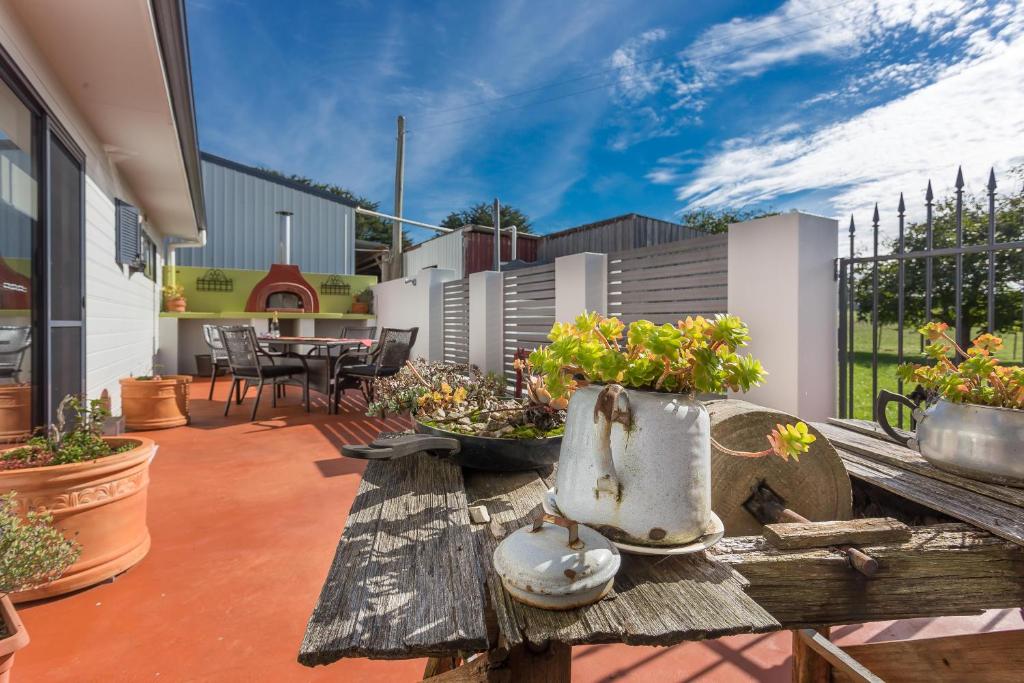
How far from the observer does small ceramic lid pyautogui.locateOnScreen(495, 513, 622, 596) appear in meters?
0.54

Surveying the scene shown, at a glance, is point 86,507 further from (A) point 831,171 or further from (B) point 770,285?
(A) point 831,171

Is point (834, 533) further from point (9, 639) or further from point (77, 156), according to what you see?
point (77, 156)

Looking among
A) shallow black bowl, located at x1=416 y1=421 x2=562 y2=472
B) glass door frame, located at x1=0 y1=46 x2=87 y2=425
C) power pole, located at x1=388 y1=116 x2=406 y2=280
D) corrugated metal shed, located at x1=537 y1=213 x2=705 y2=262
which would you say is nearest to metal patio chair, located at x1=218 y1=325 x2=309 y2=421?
glass door frame, located at x1=0 y1=46 x2=87 y2=425

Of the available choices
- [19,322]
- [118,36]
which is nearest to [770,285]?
[118,36]

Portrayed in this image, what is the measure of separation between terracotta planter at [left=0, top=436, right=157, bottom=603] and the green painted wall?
871cm

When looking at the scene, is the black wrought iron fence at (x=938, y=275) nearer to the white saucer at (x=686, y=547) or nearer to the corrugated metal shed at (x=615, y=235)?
the white saucer at (x=686, y=547)

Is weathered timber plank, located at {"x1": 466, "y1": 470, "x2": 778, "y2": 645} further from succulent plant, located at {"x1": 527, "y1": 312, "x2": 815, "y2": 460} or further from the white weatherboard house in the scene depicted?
the white weatherboard house

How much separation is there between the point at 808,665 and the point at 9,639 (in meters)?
1.95

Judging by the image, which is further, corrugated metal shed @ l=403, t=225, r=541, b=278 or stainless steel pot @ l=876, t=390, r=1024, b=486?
corrugated metal shed @ l=403, t=225, r=541, b=278

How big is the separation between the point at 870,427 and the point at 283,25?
38.9ft

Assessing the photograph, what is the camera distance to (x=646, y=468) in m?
0.63

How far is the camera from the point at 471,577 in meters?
0.62

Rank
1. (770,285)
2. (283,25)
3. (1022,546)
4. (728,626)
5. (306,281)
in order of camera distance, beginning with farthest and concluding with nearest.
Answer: (306,281) < (283,25) < (770,285) < (1022,546) < (728,626)

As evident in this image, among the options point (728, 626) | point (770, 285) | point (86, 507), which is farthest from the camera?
point (770, 285)
